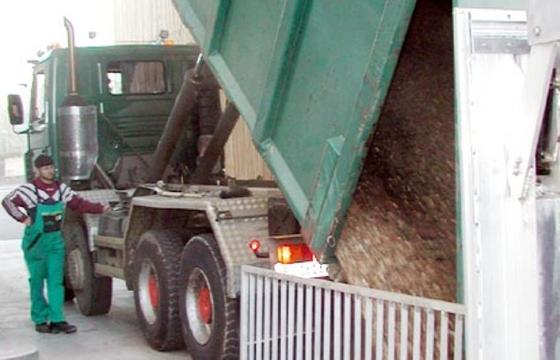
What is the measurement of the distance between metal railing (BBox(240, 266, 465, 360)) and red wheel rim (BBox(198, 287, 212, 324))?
1.20 m

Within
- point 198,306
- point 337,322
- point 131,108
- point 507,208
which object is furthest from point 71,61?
point 507,208

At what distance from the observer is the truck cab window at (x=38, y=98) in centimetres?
888

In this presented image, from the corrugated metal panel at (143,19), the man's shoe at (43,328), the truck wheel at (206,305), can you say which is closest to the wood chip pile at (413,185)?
the truck wheel at (206,305)

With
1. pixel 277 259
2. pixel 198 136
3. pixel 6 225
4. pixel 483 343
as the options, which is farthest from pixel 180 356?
pixel 6 225

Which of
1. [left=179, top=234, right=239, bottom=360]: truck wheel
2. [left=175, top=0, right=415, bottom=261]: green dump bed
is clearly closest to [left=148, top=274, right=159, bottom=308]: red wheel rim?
[left=179, top=234, right=239, bottom=360]: truck wheel

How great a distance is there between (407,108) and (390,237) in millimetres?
665

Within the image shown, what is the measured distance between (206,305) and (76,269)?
2.92 metres

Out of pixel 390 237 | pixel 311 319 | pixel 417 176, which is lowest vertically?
pixel 311 319

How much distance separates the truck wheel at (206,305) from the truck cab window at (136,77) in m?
2.94

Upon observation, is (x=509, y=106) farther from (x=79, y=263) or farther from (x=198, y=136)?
(x=79, y=263)

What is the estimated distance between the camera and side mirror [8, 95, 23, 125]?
29.7 feet

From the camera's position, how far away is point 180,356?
6.71m

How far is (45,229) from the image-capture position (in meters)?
7.62

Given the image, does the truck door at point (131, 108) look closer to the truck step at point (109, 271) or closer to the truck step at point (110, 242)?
the truck step at point (110, 242)
